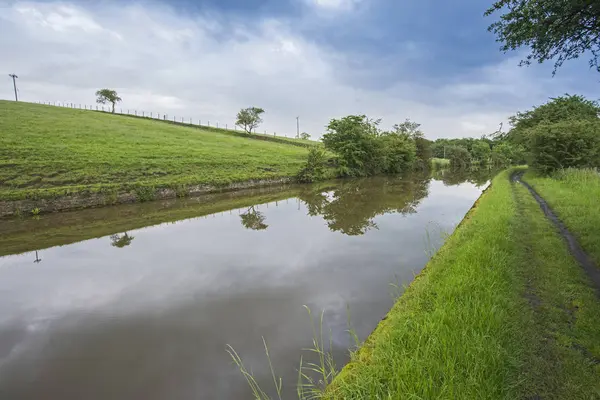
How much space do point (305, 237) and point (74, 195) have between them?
1366cm

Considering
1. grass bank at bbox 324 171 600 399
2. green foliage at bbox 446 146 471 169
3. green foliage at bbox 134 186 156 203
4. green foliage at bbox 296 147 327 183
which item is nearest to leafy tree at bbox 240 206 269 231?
green foliage at bbox 134 186 156 203

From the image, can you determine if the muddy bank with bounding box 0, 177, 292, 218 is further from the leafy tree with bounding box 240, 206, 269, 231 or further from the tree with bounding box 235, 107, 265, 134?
the tree with bounding box 235, 107, 265, 134

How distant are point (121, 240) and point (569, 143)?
2840 centimetres

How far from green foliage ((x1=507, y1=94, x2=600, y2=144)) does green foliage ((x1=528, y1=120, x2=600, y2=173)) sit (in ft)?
24.2

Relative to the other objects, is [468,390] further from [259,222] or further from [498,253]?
[259,222]

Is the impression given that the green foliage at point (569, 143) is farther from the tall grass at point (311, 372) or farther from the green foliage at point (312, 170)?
the tall grass at point (311, 372)

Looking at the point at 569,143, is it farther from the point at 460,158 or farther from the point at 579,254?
the point at 460,158

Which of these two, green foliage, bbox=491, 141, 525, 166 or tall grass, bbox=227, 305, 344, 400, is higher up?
green foliage, bbox=491, 141, 525, 166

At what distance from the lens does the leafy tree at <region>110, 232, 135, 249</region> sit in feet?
36.1

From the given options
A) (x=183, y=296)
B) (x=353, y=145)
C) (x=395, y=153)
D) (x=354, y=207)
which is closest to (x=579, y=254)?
(x=183, y=296)

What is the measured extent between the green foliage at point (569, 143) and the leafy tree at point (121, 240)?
1051 inches

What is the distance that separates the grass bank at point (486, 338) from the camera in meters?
3.00

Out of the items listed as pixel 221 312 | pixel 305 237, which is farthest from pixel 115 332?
pixel 305 237

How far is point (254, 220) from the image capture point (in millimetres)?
14891
